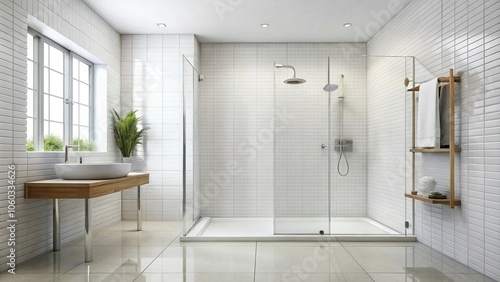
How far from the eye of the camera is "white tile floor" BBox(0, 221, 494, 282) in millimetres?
2945

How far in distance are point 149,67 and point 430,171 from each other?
3.89 metres

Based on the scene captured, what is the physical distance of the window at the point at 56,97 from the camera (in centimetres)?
379

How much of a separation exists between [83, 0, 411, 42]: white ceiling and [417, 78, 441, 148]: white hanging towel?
121 centimetres

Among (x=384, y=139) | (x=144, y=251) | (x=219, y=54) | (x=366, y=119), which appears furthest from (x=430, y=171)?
(x=219, y=54)

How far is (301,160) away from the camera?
4.27 metres

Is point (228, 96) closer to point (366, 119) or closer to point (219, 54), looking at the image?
point (219, 54)

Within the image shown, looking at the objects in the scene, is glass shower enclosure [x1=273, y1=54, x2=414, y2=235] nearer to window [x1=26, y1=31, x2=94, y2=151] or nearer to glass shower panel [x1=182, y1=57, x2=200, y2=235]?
glass shower panel [x1=182, y1=57, x2=200, y2=235]

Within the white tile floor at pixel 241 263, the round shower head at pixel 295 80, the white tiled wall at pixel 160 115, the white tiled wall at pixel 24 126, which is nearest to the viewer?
the white tile floor at pixel 241 263

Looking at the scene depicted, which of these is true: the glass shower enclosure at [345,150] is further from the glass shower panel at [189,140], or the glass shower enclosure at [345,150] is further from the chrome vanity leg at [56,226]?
the chrome vanity leg at [56,226]

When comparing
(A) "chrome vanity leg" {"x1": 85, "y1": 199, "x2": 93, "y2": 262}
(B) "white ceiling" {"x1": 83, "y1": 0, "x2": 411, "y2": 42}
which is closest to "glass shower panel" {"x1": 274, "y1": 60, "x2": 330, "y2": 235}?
(B) "white ceiling" {"x1": 83, "y1": 0, "x2": 411, "y2": 42}

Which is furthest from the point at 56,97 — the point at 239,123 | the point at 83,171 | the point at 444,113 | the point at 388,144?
the point at 444,113

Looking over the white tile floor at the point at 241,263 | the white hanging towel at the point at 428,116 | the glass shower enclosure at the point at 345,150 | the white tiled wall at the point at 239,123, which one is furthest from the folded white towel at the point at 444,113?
the white tiled wall at the point at 239,123

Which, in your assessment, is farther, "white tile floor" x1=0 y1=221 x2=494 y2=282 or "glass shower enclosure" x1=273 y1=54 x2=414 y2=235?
"glass shower enclosure" x1=273 y1=54 x2=414 y2=235

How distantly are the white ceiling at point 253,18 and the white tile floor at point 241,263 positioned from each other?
2.65m
